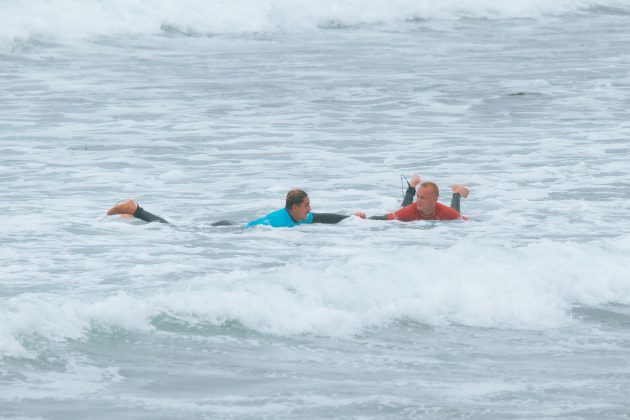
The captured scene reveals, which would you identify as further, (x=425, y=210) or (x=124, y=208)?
(x=425, y=210)

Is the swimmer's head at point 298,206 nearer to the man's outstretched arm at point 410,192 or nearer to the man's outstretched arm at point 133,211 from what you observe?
the man's outstretched arm at point 133,211

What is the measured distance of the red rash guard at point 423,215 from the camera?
13594 mm

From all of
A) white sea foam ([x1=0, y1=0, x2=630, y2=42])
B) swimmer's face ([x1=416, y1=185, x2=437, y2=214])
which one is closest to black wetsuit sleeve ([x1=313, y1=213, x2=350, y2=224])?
swimmer's face ([x1=416, y1=185, x2=437, y2=214])

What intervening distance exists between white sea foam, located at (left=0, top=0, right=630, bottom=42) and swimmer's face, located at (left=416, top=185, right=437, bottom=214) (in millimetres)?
16347

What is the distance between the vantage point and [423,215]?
13609 millimetres

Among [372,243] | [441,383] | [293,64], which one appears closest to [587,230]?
[372,243]

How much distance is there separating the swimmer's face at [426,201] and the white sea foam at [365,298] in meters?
1.96

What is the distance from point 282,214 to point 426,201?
1379mm

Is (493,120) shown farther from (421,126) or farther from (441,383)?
(441,383)

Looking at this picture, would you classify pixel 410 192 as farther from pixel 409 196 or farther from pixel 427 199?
pixel 427 199

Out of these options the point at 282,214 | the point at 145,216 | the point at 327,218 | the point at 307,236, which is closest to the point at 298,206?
the point at 282,214

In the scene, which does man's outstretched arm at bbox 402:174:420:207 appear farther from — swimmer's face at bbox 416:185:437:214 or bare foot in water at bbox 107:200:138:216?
bare foot in water at bbox 107:200:138:216

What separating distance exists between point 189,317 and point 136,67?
55.6 ft

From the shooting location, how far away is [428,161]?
1698 cm
